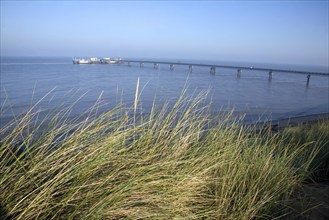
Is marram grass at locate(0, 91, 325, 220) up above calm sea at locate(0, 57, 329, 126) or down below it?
above

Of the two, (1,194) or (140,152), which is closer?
(1,194)

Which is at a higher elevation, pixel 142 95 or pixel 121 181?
pixel 121 181

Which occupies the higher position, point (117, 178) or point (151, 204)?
point (117, 178)

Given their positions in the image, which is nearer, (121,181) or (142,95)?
(121,181)

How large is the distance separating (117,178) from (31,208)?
55 centimetres

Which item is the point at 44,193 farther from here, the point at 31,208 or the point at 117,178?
the point at 117,178

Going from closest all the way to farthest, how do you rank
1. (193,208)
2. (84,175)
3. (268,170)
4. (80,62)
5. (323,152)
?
(84,175)
(193,208)
(268,170)
(323,152)
(80,62)

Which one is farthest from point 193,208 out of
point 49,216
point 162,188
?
point 49,216

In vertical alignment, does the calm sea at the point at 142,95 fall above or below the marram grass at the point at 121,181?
below

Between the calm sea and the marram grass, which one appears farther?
the calm sea

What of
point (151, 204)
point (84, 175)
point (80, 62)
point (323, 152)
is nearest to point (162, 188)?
point (151, 204)

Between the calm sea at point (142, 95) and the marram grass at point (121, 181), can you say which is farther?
the calm sea at point (142, 95)

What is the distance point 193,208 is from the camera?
2029 mm

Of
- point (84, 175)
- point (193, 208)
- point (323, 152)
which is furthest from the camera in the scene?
point (323, 152)
